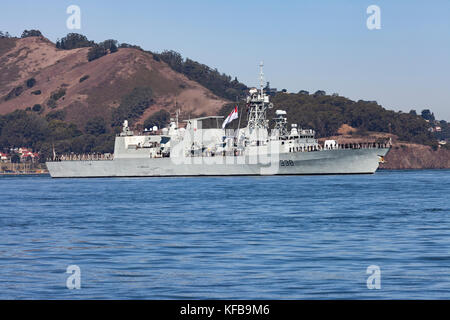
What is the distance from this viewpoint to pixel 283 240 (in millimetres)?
28312

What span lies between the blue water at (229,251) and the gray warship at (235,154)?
52306 millimetres

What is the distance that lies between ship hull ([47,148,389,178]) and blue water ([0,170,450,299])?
168 ft

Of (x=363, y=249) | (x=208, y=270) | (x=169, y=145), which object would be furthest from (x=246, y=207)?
(x=169, y=145)

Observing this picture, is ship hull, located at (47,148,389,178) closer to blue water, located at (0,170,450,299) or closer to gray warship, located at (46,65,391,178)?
gray warship, located at (46,65,391,178)

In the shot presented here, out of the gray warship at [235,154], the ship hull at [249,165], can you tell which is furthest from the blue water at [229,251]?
the gray warship at [235,154]

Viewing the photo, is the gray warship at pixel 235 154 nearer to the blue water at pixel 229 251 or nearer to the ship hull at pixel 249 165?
the ship hull at pixel 249 165

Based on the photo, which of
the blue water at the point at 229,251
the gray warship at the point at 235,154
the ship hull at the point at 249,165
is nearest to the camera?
the blue water at the point at 229,251

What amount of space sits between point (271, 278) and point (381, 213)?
23442 millimetres

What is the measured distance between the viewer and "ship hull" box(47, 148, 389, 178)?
3922 inches

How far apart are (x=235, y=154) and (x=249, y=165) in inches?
238

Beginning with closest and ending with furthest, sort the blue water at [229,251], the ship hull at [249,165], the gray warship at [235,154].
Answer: the blue water at [229,251] → the ship hull at [249,165] → the gray warship at [235,154]

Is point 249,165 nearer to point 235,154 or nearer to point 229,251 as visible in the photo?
point 235,154

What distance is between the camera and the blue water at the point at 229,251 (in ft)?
58.3
